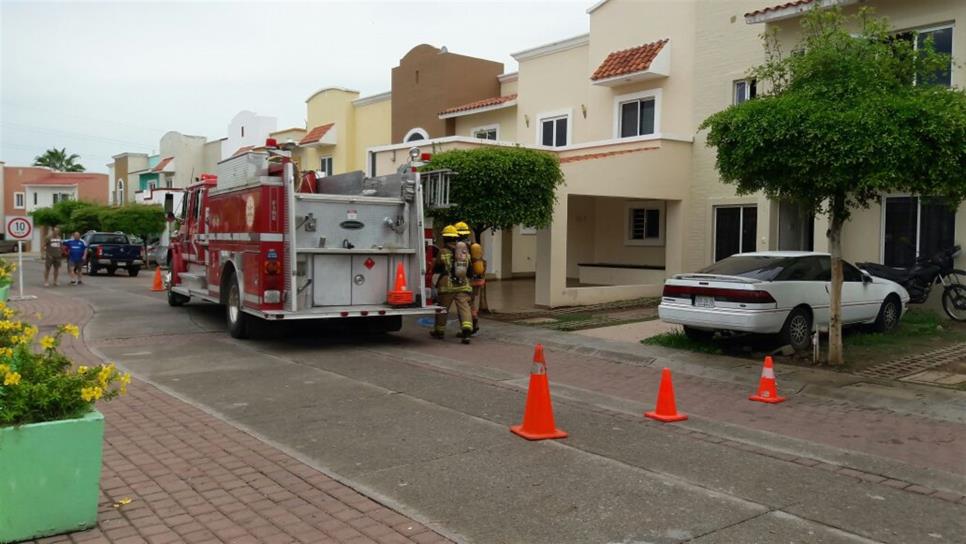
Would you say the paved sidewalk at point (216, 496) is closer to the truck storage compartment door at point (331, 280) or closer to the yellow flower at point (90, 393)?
the yellow flower at point (90, 393)

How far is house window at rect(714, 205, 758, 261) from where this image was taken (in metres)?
17.2

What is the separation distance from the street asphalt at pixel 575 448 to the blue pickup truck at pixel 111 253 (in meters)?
20.4

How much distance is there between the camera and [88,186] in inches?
2820

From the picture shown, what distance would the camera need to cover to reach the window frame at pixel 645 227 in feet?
65.8

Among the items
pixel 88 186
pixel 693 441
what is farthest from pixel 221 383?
pixel 88 186

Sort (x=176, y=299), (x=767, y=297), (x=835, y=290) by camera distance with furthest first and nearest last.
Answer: (x=176, y=299), (x=767, y=297), (x=835, y=290)

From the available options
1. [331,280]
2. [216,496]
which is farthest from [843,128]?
[216,496]

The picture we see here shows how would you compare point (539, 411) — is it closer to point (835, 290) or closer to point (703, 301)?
point (703, 301)

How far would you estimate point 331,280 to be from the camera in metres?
11.5

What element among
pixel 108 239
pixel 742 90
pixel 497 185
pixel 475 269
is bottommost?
pixel 475 269

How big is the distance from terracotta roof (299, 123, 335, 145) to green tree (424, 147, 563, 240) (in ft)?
56.6

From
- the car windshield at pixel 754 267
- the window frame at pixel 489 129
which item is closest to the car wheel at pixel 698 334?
the car windshield at pixel 754 267

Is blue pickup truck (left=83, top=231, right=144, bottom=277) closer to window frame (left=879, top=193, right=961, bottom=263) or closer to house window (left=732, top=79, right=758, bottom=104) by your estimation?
house window (left=732, top=79, right=758, bottom=104)

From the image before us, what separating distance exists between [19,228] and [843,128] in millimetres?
19810
